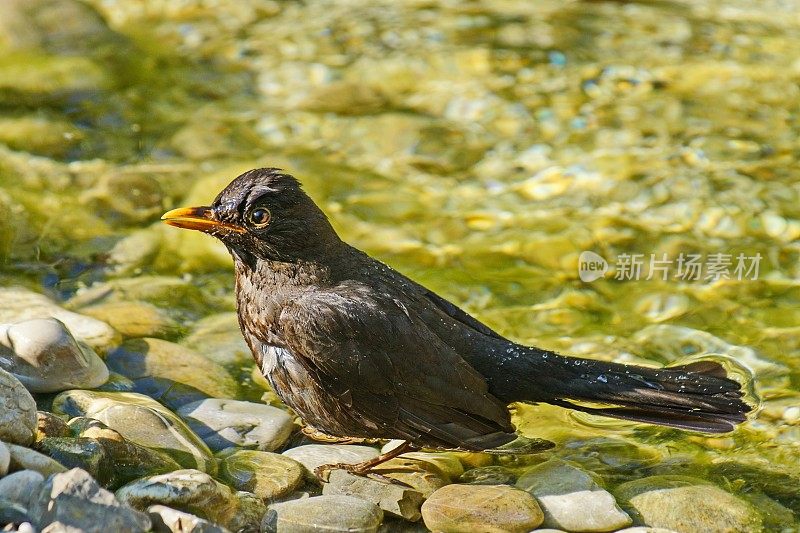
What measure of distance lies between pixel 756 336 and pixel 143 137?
483 cm

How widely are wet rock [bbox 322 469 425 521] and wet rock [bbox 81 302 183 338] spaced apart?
1572mm

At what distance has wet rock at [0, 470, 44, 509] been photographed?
3637 mm

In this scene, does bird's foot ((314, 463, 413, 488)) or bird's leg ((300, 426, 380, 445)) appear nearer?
bird's foot ((314, 463, 413, 488))

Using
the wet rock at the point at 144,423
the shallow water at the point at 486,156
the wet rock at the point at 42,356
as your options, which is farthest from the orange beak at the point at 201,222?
the shallow water at the point at 486,156

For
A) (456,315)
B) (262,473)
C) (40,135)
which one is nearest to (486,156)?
(456,315)

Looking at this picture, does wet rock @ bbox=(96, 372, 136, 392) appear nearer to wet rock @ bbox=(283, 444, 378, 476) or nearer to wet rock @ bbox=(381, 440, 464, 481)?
wet rock @ bbox=(283, 444, 378, 476)

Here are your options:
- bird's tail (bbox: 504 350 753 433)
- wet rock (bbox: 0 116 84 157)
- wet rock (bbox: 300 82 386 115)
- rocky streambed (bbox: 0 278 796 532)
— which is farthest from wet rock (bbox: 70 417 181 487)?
wet rock (bbox: 300 82 386 115)

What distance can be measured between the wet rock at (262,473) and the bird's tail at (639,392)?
110 centimetres

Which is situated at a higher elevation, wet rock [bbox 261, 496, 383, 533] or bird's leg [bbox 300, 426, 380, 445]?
wet rock [bbox 261, 496, 383, 533]

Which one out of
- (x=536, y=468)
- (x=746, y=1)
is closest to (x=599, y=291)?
(x=536, y=468)

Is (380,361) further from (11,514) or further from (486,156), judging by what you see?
(486,156)

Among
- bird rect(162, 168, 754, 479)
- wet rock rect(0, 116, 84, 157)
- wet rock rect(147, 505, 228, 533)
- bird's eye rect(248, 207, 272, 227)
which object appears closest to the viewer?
wet rock rect(147, 505, 228, 533)

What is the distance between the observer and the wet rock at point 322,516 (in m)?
4.07

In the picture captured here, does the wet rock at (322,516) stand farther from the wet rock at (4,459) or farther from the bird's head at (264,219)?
the bird's head at (264,219)
